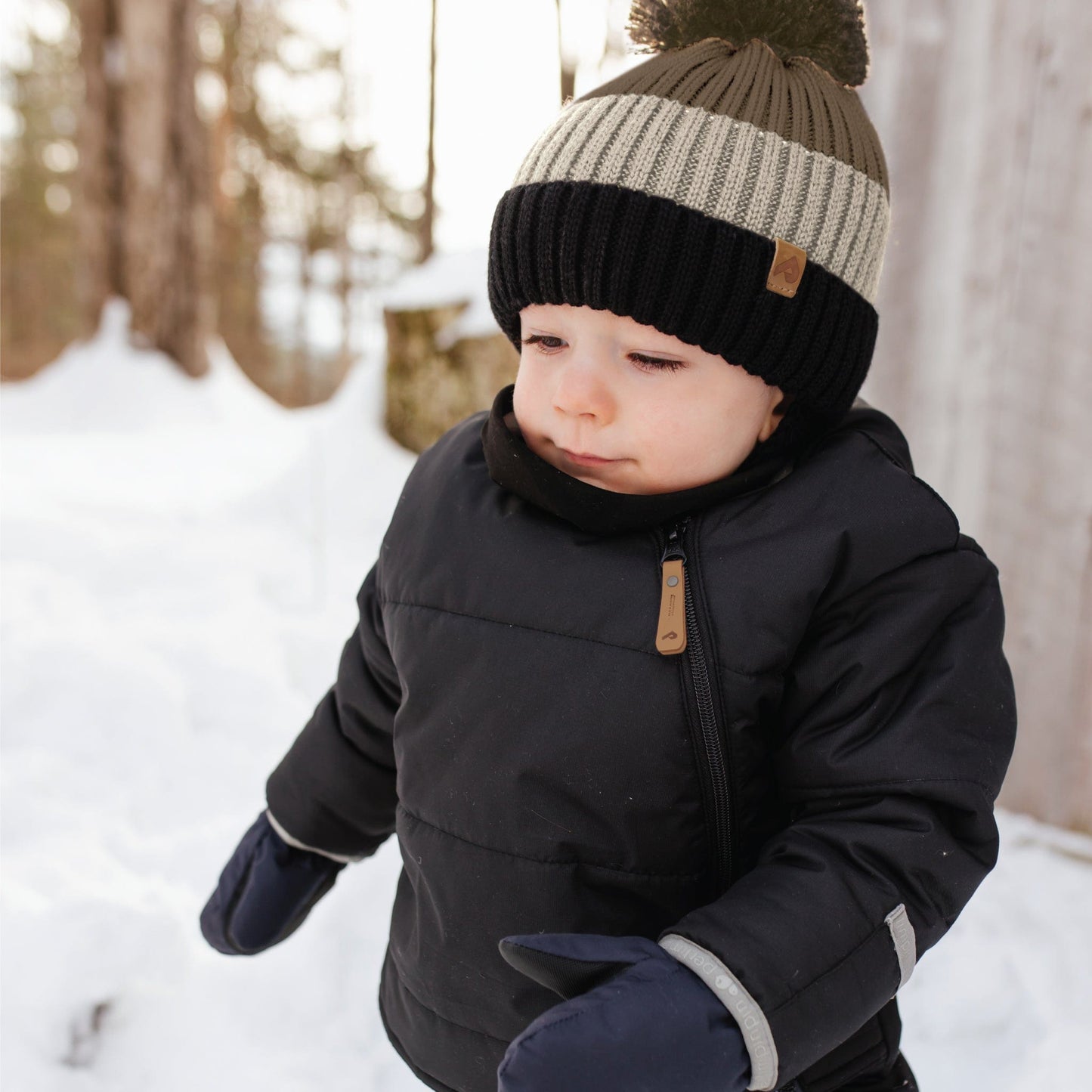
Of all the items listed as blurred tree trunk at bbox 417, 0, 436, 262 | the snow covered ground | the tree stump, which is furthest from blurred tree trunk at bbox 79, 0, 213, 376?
the snow covered ground

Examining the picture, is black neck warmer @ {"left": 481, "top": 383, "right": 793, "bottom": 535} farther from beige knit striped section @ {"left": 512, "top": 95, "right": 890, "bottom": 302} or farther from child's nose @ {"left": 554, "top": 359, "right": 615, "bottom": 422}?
beige knit striped section @ {"left": 512, "top": 95, "right": 890, "bottom": 302}

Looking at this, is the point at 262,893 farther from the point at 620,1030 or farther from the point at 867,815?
the point at 867,815

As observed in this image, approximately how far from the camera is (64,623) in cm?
257

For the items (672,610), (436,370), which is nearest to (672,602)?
(672,610)

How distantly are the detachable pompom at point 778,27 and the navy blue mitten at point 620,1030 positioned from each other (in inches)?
36.8

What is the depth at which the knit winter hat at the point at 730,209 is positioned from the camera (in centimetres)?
96

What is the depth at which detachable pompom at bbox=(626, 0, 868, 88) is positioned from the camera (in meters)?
1.08

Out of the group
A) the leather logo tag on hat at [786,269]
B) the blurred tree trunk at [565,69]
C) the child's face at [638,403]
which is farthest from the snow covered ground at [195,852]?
the blurred tree trunk at [565,69]

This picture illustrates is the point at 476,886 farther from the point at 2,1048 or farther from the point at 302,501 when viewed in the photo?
the point at 302,501

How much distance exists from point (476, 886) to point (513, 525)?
0.39 meters

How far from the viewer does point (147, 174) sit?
629 centimetres

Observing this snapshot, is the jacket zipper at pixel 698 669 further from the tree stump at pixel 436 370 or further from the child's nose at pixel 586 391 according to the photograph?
the tree stump at pixel 436 370

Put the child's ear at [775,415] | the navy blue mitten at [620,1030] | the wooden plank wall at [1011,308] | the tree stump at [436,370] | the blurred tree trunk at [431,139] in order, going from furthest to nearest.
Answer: the blurred tree trunk at [431,139] < the tree stump at [436,370] < the wooden plank wall at [1011,308] < the child's ear at [775,415] < the navy blue mitten at [620,1030]

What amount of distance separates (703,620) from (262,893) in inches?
29.5
